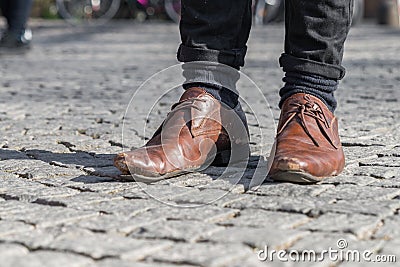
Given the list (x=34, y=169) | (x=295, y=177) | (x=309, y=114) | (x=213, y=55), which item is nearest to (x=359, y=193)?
(x=295, y=177)

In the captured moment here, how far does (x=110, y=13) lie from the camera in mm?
15438

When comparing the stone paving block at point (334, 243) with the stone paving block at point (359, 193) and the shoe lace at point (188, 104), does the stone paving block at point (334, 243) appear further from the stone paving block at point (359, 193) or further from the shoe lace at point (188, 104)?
the shoe lace at point (188, 104)

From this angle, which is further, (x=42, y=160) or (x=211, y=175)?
(x=42, y=160)

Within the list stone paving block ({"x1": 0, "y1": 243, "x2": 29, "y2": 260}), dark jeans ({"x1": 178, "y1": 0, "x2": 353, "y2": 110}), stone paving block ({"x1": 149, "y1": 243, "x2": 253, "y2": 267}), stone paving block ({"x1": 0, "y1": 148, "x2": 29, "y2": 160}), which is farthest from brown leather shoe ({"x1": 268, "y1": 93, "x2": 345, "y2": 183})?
stone paving block ({"x1": 0, "y1": 148, "x2": 29, "y2": 160})

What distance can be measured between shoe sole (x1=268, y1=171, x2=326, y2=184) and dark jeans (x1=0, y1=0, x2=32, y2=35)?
211 inches

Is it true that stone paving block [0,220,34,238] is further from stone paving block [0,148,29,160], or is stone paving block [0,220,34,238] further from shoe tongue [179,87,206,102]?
stone paving block [0,148,29,160]

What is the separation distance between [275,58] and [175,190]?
18.1 feet

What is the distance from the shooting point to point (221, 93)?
108 inches

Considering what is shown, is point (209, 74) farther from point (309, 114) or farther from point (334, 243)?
point (334, 243)

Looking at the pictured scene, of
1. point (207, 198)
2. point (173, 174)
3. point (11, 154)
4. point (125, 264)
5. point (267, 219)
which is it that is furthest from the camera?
point (11, 154)

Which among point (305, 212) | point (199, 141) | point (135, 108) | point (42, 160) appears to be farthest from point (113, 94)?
point (305, 212)

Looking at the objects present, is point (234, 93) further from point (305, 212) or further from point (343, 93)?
point (343, 93)

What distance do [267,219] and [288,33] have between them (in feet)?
2.58

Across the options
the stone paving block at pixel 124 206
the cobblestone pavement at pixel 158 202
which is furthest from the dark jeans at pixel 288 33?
the stone paving block at pixel 124 206
